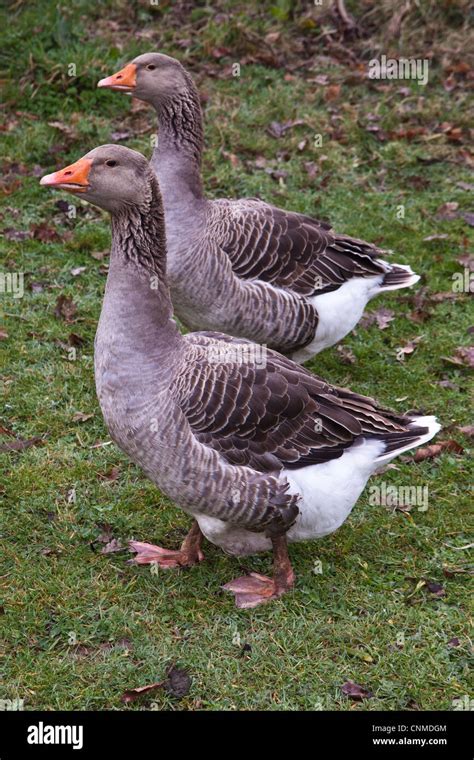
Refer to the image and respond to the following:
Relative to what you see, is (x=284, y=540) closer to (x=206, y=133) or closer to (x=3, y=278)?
(x=3, y=278)

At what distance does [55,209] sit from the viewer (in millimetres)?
8695

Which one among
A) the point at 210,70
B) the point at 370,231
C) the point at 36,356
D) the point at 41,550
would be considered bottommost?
the point at 41,550

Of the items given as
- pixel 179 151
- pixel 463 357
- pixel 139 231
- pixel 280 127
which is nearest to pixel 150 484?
pixel 139 231

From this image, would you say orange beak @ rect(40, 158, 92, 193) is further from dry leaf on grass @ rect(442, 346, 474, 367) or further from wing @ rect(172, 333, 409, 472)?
dry leaf on grass @ rect(442, 346, 474, 367)

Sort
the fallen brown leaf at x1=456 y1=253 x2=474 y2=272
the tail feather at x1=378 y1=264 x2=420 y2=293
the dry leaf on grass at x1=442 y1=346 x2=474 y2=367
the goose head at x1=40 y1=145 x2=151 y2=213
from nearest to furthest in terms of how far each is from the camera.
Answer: the goose head at x1=40 y1=145 x2=151 y2=213 < the tail feather at x1=378 y1=264 x2=420 y2=293 < the dry leaf on grass at x1=442 y1=346 x2=474 y2=367 < the fallen brown leaf at x1=456 y1=253 x2=474 y2=272

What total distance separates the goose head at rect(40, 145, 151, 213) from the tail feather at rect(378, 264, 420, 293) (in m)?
2.71

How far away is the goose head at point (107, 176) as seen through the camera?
15.3 ft

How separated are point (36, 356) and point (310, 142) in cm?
439

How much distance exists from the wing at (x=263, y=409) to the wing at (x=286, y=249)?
134 centimetres

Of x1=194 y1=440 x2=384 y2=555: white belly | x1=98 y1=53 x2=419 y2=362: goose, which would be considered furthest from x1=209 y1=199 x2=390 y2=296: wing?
x1=194 y1=440 x2=384 y2=555: white belly

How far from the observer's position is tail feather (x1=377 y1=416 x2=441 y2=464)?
5.10m

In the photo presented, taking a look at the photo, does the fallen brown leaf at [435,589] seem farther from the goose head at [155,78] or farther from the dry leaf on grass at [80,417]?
the goose head at [155,78]

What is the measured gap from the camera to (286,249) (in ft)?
21.7
